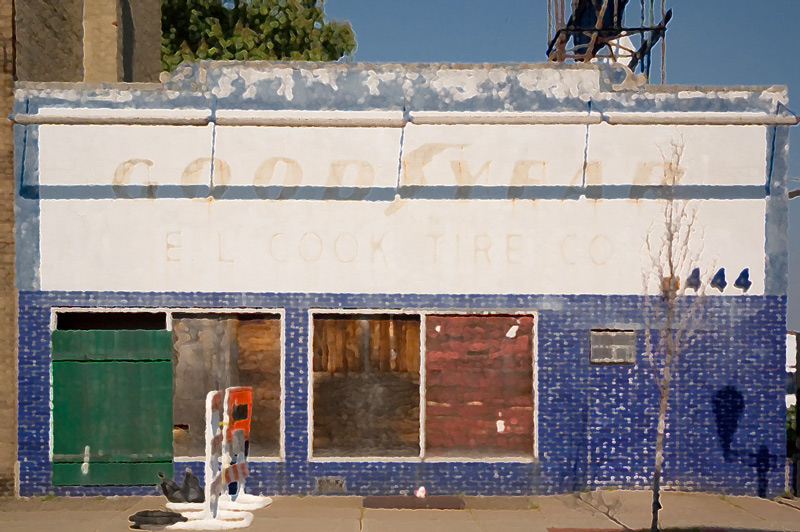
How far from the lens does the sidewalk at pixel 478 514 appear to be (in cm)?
1073

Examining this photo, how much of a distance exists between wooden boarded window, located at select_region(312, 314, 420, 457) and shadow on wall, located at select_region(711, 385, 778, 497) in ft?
14.5

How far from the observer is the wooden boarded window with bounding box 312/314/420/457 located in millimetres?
12547

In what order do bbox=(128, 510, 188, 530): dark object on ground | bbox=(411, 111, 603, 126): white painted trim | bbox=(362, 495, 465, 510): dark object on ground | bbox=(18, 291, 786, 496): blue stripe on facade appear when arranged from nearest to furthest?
bbox=(128, 510, 188, 530): dark object on ground, bbox=(362, 495, 465, 510): dark object on ground, bbox=(411, 111, 603, 126): white painted trim, bbox=(18, 291, 786, 496): blue stripe on facade

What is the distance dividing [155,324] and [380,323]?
3.30m

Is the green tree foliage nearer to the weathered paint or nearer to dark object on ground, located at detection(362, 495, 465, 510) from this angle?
the weathered paint

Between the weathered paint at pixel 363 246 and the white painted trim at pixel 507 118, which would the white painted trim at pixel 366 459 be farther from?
the white painted trim at pixel 507 118

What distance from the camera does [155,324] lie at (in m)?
12.6

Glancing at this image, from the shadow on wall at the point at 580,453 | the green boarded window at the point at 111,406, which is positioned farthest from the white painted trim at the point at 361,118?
the shadow on wall at the point at 580,453

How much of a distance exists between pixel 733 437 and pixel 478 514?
4.02m

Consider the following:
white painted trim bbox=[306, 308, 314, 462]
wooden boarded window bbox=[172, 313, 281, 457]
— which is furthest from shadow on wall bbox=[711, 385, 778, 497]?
wooden boarded window bbox=[172, 313, 281, 457]

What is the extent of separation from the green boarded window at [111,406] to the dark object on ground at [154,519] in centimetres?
175

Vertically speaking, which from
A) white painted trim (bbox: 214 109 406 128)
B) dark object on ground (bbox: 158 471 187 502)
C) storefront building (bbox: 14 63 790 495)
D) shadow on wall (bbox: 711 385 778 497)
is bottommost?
dark object on ground (bbox: 158 471 187 502)

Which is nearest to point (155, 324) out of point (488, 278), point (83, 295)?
point (83, 295)

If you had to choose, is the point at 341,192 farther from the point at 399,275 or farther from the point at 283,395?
the point at 283,395
